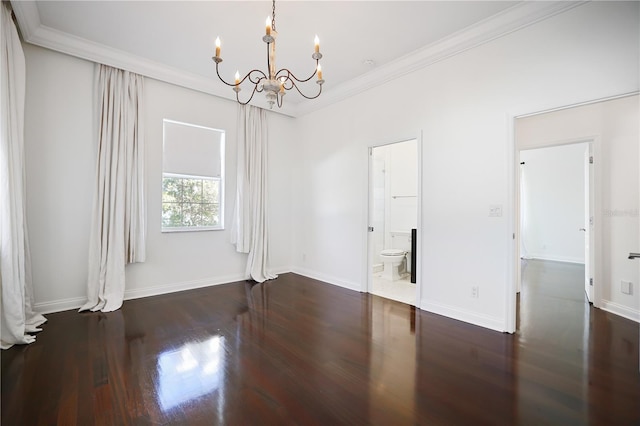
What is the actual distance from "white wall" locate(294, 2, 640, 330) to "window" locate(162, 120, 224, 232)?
2260 mm

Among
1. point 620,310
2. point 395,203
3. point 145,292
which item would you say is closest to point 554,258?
point 620,310

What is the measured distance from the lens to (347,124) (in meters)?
4.61

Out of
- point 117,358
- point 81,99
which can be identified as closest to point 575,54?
point 117,358

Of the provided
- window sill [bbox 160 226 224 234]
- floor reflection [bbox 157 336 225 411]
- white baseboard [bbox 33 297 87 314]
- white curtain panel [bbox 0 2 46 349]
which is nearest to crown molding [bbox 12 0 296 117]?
white curtain panel [bbox 0 2 46 349]

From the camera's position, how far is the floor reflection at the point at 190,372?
6.23 feet

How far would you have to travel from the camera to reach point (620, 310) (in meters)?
3.41

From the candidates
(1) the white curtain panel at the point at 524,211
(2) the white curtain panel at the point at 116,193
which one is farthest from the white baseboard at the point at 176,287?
(1) the white curtain panel at the point at 524,211

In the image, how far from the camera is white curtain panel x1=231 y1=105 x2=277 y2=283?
481 cm

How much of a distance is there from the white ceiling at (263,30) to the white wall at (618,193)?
4.44 ft

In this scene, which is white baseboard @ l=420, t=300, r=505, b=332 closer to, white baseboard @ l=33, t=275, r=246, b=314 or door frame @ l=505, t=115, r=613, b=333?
door frame @ l=505, t=115, r=613, b=333

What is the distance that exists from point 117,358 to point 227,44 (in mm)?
3479

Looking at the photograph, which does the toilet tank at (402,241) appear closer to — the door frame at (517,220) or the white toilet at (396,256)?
the white toilet at (396,256)

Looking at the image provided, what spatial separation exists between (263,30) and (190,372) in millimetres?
3442

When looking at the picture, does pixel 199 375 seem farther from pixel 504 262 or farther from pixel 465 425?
pixel 504 262
